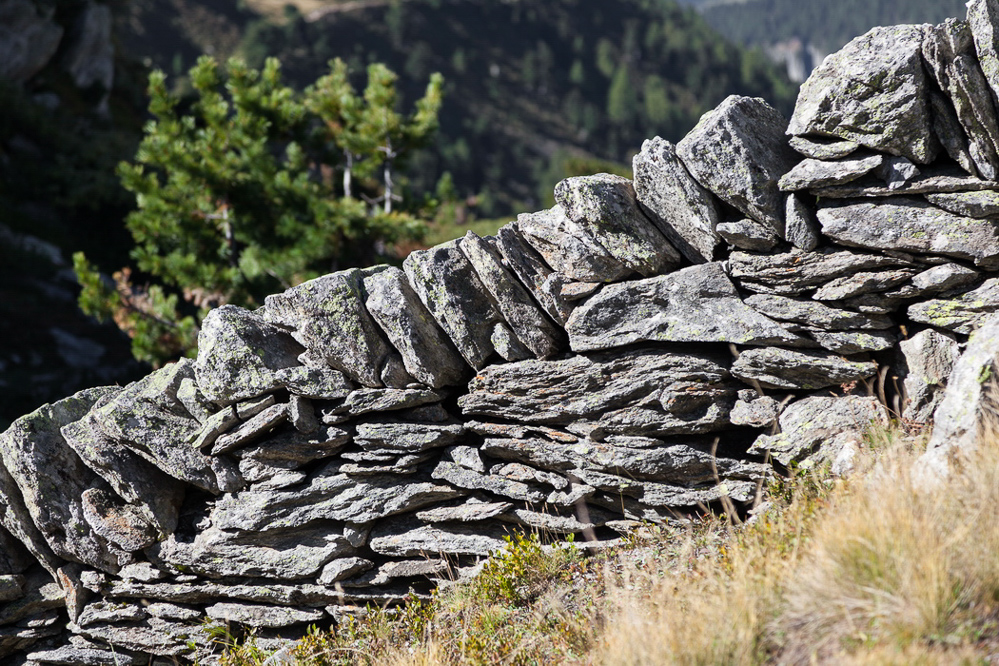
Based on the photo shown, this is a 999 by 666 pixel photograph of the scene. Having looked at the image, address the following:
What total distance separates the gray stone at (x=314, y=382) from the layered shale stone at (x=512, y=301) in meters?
1.97

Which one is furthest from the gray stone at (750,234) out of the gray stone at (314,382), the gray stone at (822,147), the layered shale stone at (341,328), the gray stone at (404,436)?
the gray stone at (314,382)

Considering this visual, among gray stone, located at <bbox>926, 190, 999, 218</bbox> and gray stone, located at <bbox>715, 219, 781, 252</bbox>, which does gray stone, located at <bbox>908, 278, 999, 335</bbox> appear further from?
gray stone, located at <bbox>715, 219, 781, 252</bbox>

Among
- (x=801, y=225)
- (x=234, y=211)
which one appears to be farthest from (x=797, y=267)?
(x=234, y=211)

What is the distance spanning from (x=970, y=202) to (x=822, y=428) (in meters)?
2.35

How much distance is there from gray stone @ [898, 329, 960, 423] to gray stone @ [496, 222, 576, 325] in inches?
130

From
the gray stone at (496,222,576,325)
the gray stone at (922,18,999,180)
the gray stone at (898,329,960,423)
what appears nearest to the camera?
the gray stone at (922,18,999,180)

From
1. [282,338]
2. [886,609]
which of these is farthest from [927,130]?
[282,338]

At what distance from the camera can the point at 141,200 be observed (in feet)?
47.1

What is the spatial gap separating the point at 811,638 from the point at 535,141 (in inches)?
5390

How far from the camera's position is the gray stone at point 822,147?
652cm

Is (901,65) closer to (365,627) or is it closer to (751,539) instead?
(751,539)

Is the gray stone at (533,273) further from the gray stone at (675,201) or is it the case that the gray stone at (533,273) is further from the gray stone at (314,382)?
the gray stone at (314,382)

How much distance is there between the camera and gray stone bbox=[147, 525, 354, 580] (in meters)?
8.20

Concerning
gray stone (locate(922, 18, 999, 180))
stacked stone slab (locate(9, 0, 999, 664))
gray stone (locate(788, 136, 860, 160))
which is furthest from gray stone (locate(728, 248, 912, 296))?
gray stone (locate(922, 18, 999, 180))
